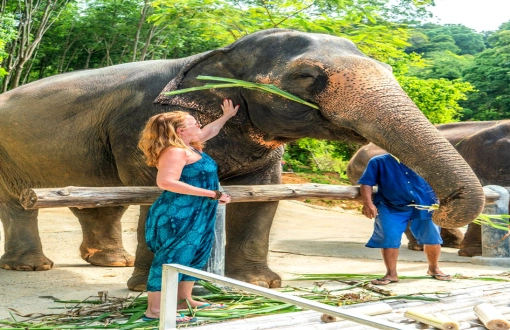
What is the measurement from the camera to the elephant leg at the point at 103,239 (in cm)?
751

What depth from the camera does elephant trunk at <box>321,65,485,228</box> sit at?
170 inches

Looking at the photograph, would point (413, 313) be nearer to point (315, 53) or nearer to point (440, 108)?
point (315, 53)

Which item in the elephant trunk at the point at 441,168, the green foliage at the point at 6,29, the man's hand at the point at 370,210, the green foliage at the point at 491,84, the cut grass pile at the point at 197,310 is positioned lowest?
the cut grass pile at the point at 197,310

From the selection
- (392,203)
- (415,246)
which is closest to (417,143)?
(392,203)

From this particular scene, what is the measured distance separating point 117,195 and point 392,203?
7.50 feet

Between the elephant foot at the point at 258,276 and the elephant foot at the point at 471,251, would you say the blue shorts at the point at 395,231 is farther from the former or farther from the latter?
the elephant foot at the point at 471,251

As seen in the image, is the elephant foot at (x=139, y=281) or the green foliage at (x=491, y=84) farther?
the green foliage at (x=491, y=84)

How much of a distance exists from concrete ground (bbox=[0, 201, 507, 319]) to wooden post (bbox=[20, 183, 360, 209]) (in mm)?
725

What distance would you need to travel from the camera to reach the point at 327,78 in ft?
16.6

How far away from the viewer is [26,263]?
23.2ft

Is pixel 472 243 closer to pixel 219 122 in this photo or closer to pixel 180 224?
pixel 219 122

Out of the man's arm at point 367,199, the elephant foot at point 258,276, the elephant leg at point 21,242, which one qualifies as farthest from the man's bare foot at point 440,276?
the elephant leg at point 21,242

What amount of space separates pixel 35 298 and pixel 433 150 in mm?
3003

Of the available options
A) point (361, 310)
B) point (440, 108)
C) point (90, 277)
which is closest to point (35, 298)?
point (90, 277)
